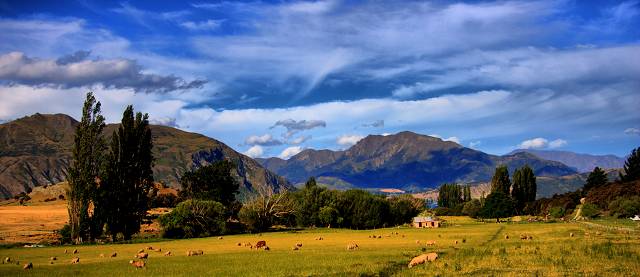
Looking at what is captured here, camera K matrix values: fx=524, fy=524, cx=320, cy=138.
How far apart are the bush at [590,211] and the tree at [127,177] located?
313ft

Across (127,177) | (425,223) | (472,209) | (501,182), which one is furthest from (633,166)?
(127,177)

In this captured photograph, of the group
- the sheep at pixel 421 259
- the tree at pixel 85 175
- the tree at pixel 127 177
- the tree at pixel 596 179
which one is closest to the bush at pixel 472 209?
the tree at pixel 596 179

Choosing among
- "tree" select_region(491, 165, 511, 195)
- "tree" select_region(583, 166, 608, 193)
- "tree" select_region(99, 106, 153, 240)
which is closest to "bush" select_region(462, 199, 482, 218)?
"tree" select_region(491, 165, 511, 195)

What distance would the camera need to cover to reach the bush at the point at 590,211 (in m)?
118

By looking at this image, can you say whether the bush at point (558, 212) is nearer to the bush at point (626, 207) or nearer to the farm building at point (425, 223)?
the bush at point (626, 207)

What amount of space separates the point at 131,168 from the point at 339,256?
44.5 m

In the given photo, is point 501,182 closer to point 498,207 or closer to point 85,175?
point 498,207

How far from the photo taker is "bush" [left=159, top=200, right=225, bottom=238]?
82375mm

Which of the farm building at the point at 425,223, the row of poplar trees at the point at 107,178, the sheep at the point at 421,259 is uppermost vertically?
the row of poplar trees at the point at 107,178

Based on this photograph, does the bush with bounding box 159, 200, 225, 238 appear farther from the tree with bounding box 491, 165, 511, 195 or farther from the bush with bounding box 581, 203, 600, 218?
the tree with bounding box 491, 165, 511, 195

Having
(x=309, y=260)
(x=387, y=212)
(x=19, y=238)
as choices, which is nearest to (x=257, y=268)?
(x=309, y=260)

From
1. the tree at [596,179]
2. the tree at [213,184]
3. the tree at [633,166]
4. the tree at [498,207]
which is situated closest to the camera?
the tree at [213,184]

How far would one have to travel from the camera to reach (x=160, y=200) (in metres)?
126

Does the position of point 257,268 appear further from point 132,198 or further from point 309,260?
point 132,198
